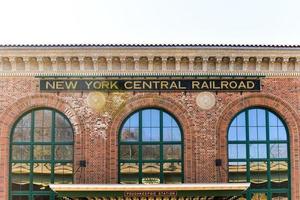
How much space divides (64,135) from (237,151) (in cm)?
771

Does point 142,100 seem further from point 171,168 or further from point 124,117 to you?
point 171,168

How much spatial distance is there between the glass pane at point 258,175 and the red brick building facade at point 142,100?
3.90 feet

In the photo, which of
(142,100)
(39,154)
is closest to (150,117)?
(142,100)

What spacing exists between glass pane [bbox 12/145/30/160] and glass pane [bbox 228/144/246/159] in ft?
29.3

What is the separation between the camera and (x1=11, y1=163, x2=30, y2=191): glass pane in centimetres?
2541

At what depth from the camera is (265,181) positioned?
25766 mm

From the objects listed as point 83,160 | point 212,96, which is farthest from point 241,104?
point 83,160

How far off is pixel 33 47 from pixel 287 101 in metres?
11.5

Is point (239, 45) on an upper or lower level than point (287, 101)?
upper

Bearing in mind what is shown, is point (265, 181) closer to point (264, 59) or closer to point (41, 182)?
point (264, 59)

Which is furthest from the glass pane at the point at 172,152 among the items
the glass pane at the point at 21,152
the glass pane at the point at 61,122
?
the glass pane at the point at 21,152

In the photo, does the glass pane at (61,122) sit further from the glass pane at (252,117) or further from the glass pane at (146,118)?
the glass pane at (252,117)

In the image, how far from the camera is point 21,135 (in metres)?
25.7

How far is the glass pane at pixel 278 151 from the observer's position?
85.0 ft
